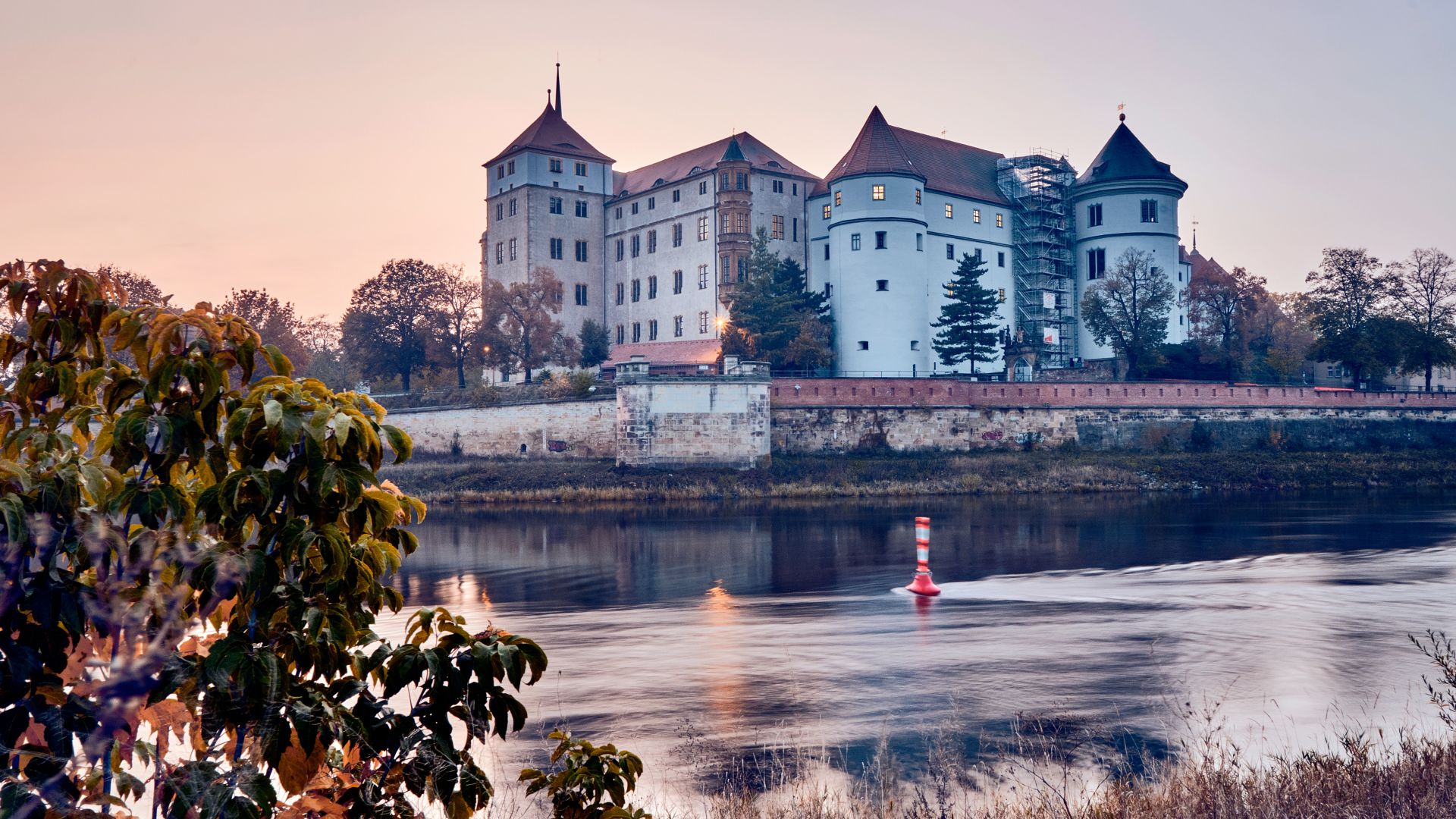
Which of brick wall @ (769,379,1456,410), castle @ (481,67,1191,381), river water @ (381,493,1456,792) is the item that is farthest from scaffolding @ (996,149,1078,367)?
river water @ (381,493,1456,792)

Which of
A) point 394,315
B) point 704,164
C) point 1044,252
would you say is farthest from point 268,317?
point 1044,252

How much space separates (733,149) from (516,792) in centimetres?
5412

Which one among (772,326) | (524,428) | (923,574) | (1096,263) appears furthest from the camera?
(1096,263)

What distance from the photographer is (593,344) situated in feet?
211

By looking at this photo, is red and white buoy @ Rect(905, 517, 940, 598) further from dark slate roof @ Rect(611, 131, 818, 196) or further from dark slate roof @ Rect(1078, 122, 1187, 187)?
dark slate roof @ Rect(1078, 122, 1187, 187)

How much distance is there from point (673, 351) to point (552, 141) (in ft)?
54.2

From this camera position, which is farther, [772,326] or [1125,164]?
[1125,164]

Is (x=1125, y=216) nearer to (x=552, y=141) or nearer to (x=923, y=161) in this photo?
(x=923, y=161)

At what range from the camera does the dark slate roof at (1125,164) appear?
2457 inches

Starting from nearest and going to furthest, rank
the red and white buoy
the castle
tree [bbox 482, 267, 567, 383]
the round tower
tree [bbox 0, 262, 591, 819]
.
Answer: tree [bbox 0, 262, 591, 819]
the red and white buoy
tree [bbox 482, 267, 567, 383]
the castle
the round tower

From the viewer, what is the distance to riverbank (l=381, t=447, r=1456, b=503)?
1661 inches

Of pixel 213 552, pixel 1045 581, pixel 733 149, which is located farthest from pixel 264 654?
pixel 733 149

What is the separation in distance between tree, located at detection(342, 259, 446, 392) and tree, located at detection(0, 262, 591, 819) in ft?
185

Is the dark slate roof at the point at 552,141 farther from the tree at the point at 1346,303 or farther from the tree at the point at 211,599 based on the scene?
the tree at the point at 211,599
